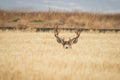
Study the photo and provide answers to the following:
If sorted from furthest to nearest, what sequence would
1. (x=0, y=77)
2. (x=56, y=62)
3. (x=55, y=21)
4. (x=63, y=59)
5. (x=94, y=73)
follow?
(x=55, y=21) → (x=63, y=59) → (x=56, y=62) → (x=94, y=73) → (x=0, y=77)

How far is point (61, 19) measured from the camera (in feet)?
90.8

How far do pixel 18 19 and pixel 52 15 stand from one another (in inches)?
127

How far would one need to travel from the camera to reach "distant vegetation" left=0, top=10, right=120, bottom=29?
26078 mm

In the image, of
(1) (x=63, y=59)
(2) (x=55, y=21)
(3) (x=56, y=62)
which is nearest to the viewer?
(3) (x=56, y=62)

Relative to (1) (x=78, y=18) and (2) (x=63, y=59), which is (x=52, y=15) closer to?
(1) (x=78, y=18)

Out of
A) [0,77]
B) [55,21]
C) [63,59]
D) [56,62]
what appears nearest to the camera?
[0,77]

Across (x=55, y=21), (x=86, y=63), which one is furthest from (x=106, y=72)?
(x=55, y=21)

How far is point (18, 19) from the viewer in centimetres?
2728

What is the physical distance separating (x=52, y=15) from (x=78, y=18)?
2.46 m

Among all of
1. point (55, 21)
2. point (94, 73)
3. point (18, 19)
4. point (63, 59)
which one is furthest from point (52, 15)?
point (94, 73)

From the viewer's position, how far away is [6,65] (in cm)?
677

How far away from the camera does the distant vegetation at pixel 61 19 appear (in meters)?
26.1

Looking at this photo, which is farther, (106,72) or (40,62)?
(40,62)

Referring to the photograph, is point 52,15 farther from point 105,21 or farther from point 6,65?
point 6,65
